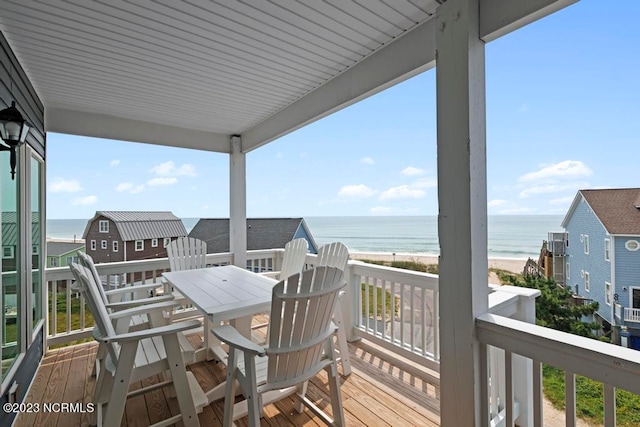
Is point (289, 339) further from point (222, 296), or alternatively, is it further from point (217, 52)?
point (217, 52)

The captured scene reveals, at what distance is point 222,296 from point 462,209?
5.95ft

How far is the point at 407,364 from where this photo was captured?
2.76 meters

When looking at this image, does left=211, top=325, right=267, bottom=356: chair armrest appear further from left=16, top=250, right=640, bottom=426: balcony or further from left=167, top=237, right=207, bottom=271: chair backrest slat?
left=167, top=237, right=207, bottom=271: chair backrest slat

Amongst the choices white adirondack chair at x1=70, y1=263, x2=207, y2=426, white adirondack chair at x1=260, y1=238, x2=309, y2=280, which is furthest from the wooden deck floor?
white adirondack chair at x1=260, y1=238, x2=309, y2=280

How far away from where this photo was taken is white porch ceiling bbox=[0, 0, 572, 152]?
71.2 inches

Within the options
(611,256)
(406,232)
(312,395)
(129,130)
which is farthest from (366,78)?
(406,232)

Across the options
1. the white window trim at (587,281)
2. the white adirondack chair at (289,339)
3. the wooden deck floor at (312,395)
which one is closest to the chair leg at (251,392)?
the white adirondack chair at (289,339)

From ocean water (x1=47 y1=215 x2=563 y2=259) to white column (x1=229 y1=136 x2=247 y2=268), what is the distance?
6.86 feet

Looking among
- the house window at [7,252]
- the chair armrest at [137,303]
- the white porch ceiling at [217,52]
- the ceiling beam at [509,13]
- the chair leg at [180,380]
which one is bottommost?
the chair leg at [180,380]

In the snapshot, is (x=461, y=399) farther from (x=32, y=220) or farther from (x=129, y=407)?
(x=32, y=220)

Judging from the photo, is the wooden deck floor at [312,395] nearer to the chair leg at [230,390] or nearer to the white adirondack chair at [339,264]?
the white adirondack chair at [339,264]

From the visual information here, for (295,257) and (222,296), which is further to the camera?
(295,257)

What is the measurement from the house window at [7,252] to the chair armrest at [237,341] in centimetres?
162

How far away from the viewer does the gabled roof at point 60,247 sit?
11.3 feet
